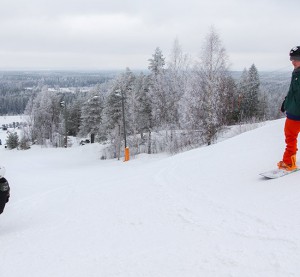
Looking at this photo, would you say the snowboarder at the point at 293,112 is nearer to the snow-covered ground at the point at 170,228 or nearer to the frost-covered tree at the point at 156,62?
the snow-covered ground at the point at 170,228

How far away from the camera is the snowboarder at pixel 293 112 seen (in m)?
5.27

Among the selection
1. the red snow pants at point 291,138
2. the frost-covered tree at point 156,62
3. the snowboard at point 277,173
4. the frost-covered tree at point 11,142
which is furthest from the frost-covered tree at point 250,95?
the frost-covered tree at point 11,142

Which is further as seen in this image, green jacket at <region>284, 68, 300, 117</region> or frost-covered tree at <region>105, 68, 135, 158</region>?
frost-covered tree at <region>105, 68, 135, 158</region>

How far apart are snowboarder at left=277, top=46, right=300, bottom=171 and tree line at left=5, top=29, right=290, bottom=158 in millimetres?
19002

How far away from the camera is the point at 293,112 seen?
17.9 feet

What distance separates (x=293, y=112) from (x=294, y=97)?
0.24 m

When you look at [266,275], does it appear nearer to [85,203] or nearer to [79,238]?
[79,238]

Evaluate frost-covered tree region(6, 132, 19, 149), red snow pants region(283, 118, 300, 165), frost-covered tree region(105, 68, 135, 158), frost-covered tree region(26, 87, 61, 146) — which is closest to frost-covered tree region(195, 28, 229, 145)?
frost-covered tree region(105, 68, 135, 158)

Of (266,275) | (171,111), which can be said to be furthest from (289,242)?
(171,111)

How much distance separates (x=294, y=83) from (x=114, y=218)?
11.4 feet

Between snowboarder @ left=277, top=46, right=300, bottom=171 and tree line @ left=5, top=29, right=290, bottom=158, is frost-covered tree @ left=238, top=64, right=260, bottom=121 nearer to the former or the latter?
tree line @ left=5, top=29, right=290, bottom=158

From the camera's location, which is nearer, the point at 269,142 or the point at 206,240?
the point at 206,240

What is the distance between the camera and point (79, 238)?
13.6 ft

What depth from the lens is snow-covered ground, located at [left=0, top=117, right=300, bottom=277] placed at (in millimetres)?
3039
